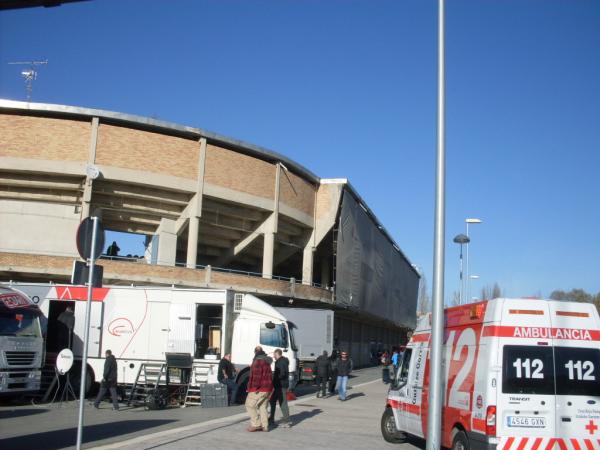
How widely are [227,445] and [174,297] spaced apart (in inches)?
375

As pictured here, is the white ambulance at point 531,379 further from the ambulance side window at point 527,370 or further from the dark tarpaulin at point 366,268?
the dark tarpaulin at point 366,268

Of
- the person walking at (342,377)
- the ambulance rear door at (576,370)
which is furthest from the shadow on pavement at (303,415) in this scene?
the ambulance rear door at (576,370)

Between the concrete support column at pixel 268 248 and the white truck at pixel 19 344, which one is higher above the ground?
the concrete support column at pixel 268 248

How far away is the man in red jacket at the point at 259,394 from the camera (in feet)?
44.3

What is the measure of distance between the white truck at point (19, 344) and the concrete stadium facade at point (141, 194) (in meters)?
16.8

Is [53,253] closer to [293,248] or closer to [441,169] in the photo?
[293,248]

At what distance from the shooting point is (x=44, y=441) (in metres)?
12.0

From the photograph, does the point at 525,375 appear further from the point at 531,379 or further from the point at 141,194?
the point at 141,194

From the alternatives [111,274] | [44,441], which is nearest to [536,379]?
[44,441]

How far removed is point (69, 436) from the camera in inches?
498

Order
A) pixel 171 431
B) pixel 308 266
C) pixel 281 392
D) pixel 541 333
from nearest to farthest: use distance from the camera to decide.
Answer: pixel 541 333 < pixel 171 431 < pixel 281 392 < pixel 308 266

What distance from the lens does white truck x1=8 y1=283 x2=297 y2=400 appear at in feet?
66.4

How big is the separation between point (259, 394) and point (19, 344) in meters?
8.39

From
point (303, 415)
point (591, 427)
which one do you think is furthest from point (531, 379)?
point (303, 415)
